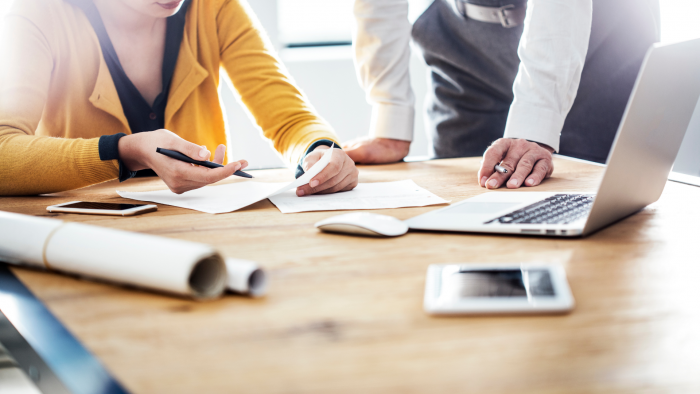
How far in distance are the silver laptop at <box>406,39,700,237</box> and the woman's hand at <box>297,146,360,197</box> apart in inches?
9.7

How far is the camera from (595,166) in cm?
117

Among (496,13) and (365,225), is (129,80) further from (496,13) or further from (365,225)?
(496,13)

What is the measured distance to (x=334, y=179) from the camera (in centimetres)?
92

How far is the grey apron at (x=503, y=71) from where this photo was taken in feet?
4.83

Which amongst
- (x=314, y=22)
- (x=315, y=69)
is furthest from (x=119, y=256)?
(x=314, y=22)

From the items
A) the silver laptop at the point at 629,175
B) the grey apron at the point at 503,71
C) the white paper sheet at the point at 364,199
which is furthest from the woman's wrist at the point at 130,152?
the grey apron at the point at 503,71

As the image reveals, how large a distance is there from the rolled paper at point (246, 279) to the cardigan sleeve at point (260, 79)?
808 mm

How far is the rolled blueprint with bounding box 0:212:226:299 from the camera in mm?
412

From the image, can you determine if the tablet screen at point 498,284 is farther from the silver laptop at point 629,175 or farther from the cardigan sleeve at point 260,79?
the cardigan sleeve at point 260,79

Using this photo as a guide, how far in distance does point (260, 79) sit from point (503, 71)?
0.74 meters

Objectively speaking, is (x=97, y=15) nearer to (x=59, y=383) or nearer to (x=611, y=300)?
(x=59, y=383)

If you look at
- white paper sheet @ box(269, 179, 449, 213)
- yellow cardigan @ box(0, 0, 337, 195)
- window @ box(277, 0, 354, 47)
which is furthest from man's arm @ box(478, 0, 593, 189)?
window @ box(277, 0, 354, 47)

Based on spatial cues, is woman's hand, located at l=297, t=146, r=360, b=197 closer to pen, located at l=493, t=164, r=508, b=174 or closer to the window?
pen, located at l=493, t=164, r=508, b=174

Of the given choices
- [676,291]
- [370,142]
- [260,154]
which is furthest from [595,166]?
[260,154]
